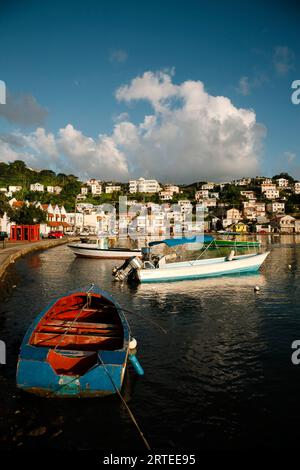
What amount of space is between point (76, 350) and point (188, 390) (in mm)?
3511

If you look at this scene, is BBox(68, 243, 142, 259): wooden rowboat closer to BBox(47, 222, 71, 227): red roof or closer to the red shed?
the red shed

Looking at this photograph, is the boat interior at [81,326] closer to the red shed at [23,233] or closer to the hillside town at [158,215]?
the red shed at [23,233]

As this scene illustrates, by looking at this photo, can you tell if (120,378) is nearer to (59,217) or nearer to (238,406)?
(238,406)

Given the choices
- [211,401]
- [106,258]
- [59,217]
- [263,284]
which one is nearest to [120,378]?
[211,401]

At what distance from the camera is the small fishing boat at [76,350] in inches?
325

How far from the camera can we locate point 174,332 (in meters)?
14.3

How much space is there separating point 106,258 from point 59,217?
67109 mm

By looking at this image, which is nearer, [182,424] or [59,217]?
[182,424]

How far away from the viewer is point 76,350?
33.1ft

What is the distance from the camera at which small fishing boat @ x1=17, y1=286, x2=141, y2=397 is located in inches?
325

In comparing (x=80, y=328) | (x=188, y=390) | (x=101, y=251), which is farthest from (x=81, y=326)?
(x=101, y=251)

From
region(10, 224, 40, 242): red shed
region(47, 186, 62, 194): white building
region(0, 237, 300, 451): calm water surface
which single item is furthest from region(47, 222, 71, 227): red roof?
region(47, 186, 62, 194): white building

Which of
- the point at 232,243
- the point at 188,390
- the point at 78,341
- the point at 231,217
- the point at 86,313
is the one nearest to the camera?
the point at 188,390

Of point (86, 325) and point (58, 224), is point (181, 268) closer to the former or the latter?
point (86, 325)
